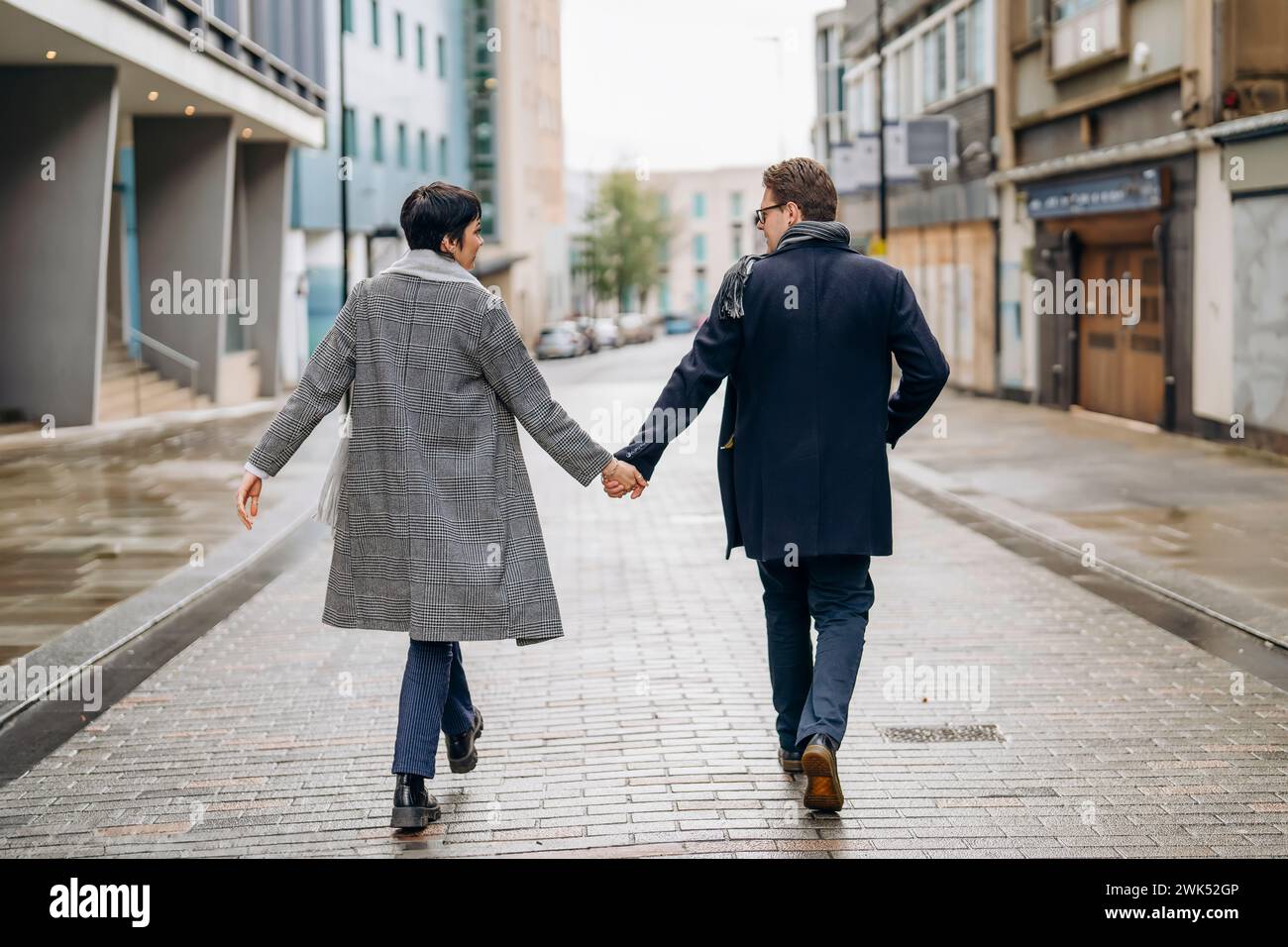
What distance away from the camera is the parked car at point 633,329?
7656 centimetres

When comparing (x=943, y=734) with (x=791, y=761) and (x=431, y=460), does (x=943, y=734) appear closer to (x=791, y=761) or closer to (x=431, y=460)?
(x=791, y=761)

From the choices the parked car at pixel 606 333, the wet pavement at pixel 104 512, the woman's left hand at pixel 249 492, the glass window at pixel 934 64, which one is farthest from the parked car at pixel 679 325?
the woman's left hand at pixel 249 492

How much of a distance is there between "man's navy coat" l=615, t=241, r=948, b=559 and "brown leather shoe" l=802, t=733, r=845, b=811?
58 cm

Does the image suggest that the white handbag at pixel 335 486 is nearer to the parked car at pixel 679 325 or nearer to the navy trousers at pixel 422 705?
the navy trousers at pixel 422 705

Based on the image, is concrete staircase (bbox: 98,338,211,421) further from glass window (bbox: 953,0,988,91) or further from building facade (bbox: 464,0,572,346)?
building facade (bbox: 464,0,572,346)

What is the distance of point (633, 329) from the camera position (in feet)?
255

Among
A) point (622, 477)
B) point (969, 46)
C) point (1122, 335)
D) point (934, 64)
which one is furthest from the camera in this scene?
Answer: point (934, 64)

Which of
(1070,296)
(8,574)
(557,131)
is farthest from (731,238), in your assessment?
(8,574)

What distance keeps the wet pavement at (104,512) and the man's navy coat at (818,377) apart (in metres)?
4.33

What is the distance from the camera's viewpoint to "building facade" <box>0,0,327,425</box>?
21781mm

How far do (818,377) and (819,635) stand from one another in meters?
0.80

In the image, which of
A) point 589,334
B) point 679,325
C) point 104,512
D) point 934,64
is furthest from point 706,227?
point 104,512

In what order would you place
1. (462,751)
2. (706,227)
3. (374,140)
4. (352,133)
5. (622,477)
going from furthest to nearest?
(706,227)
(374,140)
(352,133)
(462,751)
(622,477)

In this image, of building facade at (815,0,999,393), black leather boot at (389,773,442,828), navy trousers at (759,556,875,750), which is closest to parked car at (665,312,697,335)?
building facade at (815,0,999,393)
